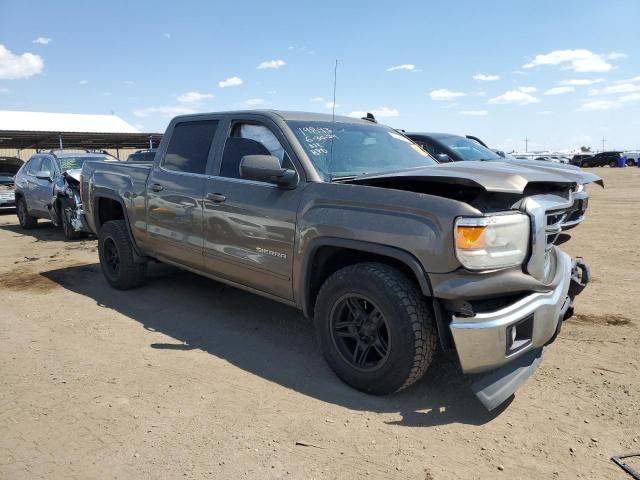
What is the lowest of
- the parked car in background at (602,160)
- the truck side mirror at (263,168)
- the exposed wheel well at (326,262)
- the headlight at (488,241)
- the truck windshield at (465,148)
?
the exposed wheel well at (326,262)

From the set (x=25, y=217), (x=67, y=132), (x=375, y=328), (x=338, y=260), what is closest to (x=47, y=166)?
(x=25, y=217)

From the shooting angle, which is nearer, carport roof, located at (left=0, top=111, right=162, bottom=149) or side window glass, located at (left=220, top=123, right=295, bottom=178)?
side window glass, located at (left=220, top=123, right=295, bottom=178)

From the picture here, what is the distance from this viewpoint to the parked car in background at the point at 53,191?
9625 millimetres

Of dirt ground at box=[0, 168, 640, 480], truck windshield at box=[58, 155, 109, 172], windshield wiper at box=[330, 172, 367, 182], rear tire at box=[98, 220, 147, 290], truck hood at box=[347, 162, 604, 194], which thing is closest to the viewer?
dirt ground at box=[0, 168, 640, 480]

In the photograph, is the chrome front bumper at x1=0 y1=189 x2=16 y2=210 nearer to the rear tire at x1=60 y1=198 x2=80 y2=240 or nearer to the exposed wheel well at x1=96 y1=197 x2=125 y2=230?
the rear tire at x1=60 y1=198 x2=80 y2=240

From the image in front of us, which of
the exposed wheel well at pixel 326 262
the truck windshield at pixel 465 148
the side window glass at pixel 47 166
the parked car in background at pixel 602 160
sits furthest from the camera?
the parked car in background at pixel 602 160

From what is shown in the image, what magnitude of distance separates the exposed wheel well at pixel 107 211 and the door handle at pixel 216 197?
7.84 ft

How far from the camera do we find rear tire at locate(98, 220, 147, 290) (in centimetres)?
572

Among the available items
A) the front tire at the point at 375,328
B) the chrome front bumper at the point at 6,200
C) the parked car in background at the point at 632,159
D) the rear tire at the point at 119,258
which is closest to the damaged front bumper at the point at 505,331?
the front tire at the point at 375,328

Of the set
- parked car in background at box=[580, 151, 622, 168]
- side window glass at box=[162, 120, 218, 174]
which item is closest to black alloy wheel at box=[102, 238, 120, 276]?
side window glass at box=[162, 120, 218, 174]

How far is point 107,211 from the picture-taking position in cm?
633

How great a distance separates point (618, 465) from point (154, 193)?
4.37m

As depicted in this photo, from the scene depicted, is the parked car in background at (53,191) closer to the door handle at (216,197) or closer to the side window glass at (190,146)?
the side window glass at (190,146)

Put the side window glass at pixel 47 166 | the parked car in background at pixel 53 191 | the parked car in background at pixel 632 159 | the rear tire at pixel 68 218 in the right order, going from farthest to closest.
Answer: the parked car in background at pixel 632 159
the side window glass at pixel 47 166
the rear tire at pixel 68 218
the parked car in background at pixel 53 191
